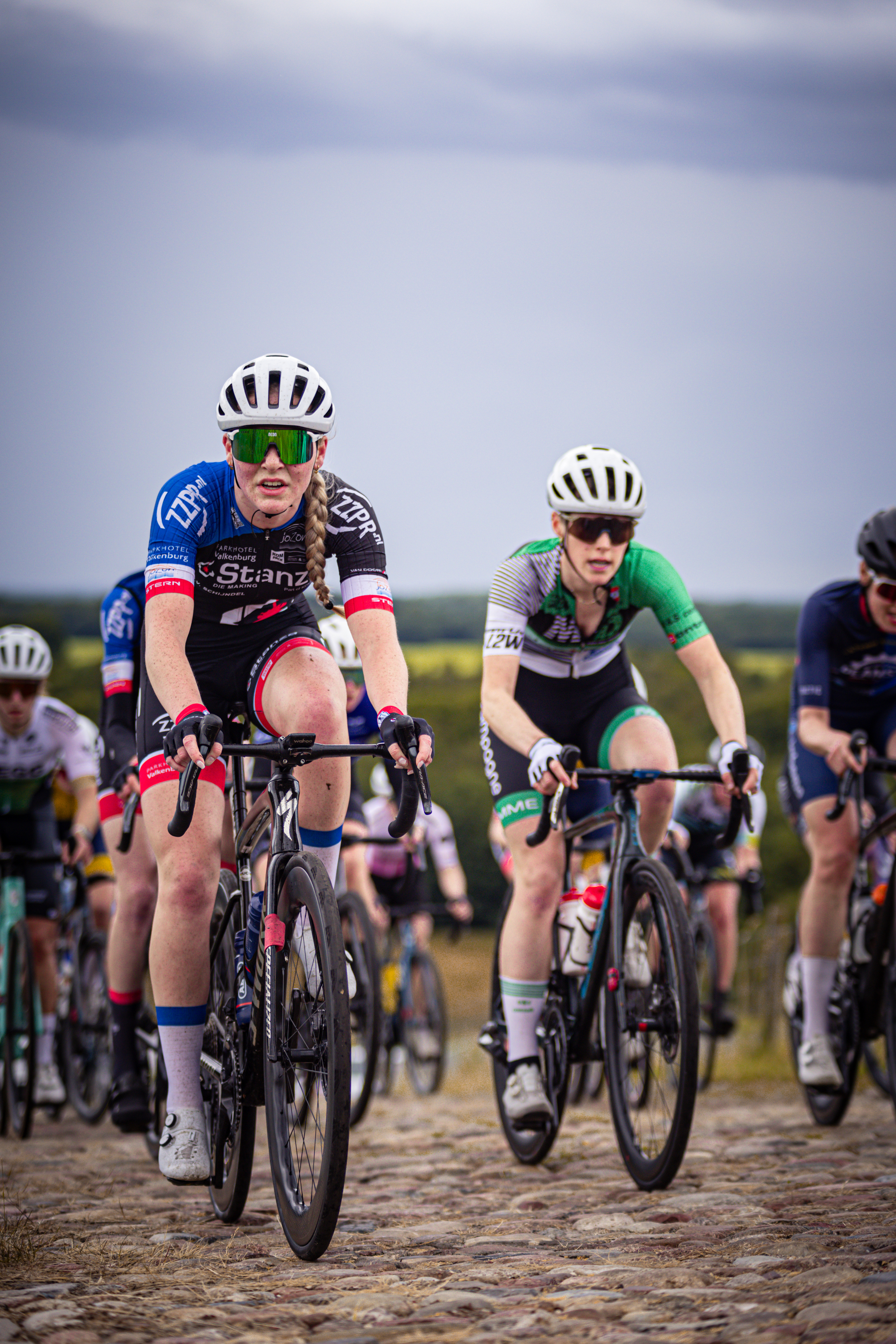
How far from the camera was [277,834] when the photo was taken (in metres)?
4.19

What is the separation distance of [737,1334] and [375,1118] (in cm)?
591

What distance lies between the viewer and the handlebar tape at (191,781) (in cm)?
392

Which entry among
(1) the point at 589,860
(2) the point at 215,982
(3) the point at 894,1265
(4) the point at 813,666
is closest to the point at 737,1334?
(3) the point at 894,1265

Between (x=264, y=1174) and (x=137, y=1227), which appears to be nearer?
(x=137, y=1227)

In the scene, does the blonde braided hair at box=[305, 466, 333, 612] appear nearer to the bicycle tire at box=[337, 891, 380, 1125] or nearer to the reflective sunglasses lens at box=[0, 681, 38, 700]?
the bicycle tire at box=[337, 891, 380, 1125]

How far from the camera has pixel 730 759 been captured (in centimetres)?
495

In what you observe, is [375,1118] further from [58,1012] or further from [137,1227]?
[137,1227]

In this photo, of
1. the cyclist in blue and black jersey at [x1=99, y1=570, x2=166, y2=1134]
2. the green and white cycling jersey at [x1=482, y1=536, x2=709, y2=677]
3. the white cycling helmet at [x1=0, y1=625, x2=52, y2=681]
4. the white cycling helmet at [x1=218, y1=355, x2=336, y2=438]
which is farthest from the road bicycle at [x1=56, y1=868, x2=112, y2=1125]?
the white cycling helmet at [x1=218, y1=355, x2=336, y2=438]

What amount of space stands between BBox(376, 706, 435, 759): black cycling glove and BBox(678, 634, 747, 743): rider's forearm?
4.77 ft

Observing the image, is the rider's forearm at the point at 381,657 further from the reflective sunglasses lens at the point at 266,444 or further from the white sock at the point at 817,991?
the white sock at the point at 817,991

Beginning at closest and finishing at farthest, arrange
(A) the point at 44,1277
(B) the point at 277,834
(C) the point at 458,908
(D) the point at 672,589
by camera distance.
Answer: (A) the point at 44,1277
(B) the point at 277,834
(D) the point at 672,589
(C) the point at 458,908

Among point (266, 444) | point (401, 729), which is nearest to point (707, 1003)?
point (401, 729)

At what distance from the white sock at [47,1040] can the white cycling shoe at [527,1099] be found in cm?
350

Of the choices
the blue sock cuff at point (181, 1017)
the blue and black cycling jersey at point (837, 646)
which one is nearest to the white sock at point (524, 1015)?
the blue sock cuff at point (181, 1017)
